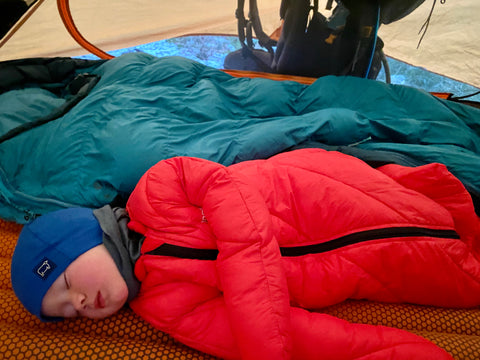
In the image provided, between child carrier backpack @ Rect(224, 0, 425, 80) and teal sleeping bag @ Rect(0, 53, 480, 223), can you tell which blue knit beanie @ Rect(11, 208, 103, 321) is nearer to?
teal sleeping bag @ Rect(0, 53, 480, 223)

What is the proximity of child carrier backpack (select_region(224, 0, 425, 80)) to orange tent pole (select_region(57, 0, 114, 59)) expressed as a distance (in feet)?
2.60

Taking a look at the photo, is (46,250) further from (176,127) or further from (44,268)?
(176,127)

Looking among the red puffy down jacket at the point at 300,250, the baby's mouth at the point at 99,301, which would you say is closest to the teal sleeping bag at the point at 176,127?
the red puffy down jacket at the point at 300,250

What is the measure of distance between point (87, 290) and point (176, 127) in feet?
1.77

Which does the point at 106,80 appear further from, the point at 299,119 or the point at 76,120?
the point at 299,119

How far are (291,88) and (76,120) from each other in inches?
30.3

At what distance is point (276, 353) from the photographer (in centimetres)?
56

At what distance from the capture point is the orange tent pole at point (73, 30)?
1590mm

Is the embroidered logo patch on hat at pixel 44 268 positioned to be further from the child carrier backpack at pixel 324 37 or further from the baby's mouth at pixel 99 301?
the child carrier backpack at pixel 324 37

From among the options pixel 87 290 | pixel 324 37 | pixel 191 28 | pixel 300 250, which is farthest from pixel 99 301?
pixel 191 28

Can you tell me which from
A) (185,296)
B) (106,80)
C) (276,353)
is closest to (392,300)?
(276,353)

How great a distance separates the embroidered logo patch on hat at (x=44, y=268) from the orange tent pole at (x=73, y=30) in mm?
1395

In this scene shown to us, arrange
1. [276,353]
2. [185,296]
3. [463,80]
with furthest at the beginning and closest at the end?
[463,80] → [185,296] → [276,353]

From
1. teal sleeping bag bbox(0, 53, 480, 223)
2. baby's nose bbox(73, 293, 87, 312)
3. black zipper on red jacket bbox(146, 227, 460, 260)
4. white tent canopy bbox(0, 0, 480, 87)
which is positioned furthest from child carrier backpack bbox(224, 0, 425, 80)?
baby's nose bbox(73, 293, 87, 312)
